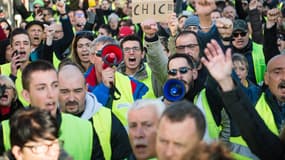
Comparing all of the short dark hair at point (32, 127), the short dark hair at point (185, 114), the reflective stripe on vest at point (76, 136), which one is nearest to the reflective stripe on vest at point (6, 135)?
the reflective stripe on vest at point (76, 136)

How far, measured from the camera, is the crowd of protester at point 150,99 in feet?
12.9

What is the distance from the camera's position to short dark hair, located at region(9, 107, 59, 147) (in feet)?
12.8

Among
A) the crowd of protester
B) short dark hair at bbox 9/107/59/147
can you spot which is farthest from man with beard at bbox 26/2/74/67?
short dark hair at bbox 9/107/59/147

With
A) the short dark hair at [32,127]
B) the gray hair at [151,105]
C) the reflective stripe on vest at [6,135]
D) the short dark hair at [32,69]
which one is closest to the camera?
the short dark hair at [32,127]

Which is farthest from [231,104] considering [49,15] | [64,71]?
[49,15]

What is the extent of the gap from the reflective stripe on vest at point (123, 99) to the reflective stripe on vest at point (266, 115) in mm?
1380

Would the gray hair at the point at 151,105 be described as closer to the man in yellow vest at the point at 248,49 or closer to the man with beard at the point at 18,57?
the man with beard at the point at 18,57

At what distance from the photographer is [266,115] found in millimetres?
4965

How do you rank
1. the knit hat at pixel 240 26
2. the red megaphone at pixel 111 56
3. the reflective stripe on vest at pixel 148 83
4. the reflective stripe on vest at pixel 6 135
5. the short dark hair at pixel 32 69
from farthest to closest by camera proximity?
the knit hat at pixel 240 26 < the reflective stripe on vest at pixel 148 83 < the red megaphone at pixel 111 56 < the short dark hair at pixel 32 69 < the reflective stripe on vest at pixel 6 135

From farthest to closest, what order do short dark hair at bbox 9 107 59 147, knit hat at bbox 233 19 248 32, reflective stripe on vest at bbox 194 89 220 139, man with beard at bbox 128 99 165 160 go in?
knit hat at bbox 233 19 248 32
reflective stripe on vest at bbox 194 89 220 139
man with beard at bbox 128 99 165 160
short dark hair at bbox 9 107 59 147

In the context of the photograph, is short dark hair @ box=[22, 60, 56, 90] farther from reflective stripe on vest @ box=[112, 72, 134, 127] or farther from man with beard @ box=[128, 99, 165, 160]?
reflective stripe on vest @ box=[112, 72, 134, 127]

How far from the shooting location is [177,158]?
3.71 meters

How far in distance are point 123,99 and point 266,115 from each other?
69.1 inches

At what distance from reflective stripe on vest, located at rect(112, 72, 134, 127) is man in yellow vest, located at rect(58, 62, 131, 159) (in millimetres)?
567
